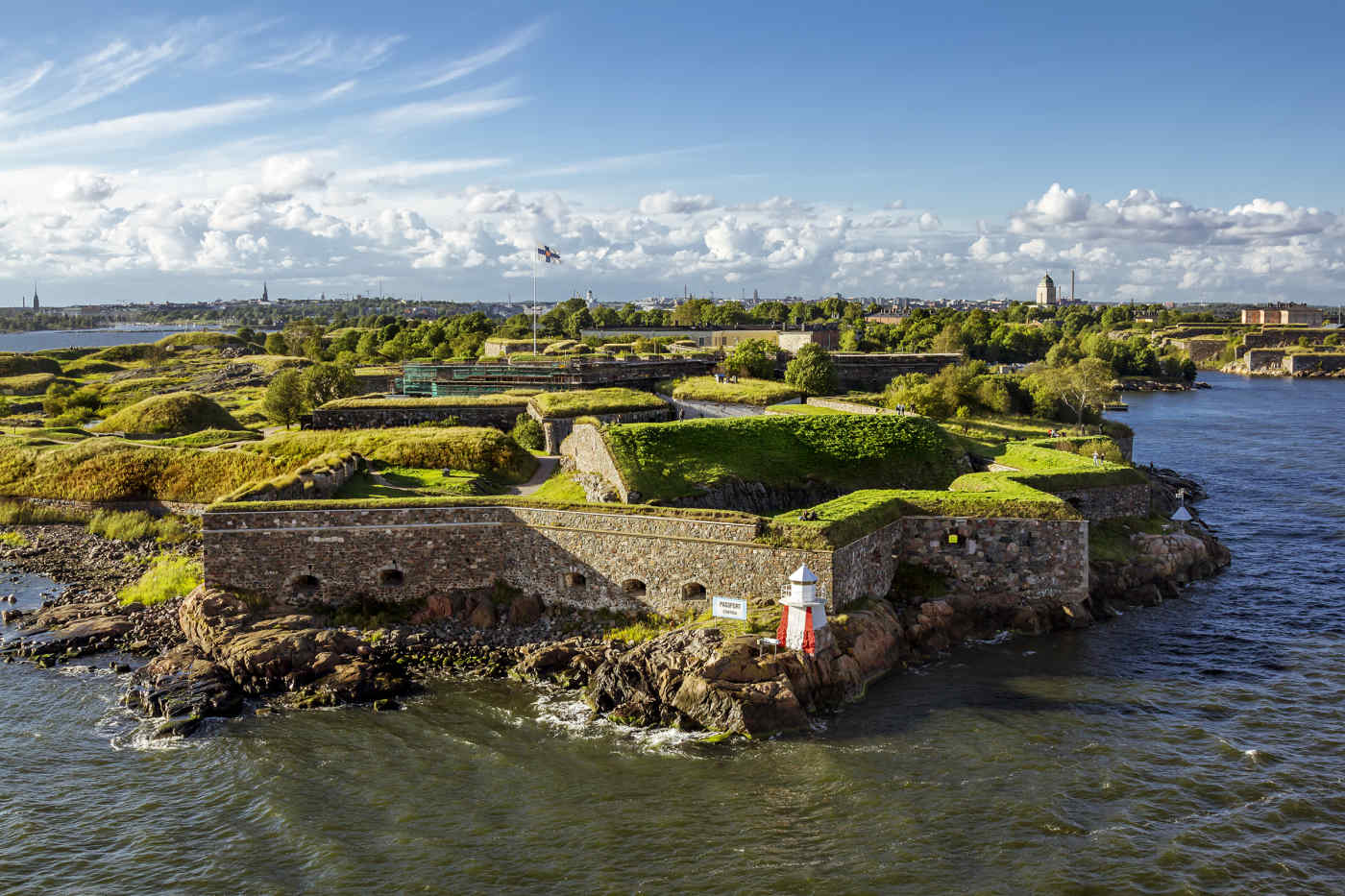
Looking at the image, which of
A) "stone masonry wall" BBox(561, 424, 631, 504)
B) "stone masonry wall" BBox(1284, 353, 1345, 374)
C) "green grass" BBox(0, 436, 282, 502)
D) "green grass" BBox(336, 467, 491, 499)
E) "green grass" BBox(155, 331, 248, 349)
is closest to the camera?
"stone masonry wall" BBox(561, 424, 631, 504)

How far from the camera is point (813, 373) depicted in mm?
46750

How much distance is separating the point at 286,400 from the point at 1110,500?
3512 centimetres

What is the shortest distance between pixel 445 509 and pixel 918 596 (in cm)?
1210

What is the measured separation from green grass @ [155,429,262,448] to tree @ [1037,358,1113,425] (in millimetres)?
37947

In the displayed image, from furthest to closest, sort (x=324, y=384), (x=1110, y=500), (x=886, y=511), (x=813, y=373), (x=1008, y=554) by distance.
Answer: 1. (x=813, y=373)
2. (x=324, y=384)
3. (x=1110, y=500)
4. (x=1008, y=554)
5. (x=886, y=511)

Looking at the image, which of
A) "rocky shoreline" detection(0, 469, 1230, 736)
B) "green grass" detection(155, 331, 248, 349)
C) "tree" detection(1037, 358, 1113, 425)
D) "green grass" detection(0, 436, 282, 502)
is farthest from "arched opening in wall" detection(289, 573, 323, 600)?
"green grass" detection(155, 331, 248, 349)

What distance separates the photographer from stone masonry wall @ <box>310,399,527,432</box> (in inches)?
1533

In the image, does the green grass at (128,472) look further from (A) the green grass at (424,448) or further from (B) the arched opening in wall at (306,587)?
(B) the arched opening in wall at (306,587)

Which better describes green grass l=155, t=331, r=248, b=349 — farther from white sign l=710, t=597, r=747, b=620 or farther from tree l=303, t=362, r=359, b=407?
white sign l=710, t=597, r=747, b=620

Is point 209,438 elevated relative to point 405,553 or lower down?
elevated

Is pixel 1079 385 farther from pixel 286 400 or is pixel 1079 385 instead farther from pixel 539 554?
pixel 286 400

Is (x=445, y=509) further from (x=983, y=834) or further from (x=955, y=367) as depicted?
(x=955, y=367)

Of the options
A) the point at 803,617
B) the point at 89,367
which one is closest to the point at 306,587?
the point at 803,617

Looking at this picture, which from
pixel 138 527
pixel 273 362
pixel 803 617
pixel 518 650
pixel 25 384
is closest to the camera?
pixel 803 617
